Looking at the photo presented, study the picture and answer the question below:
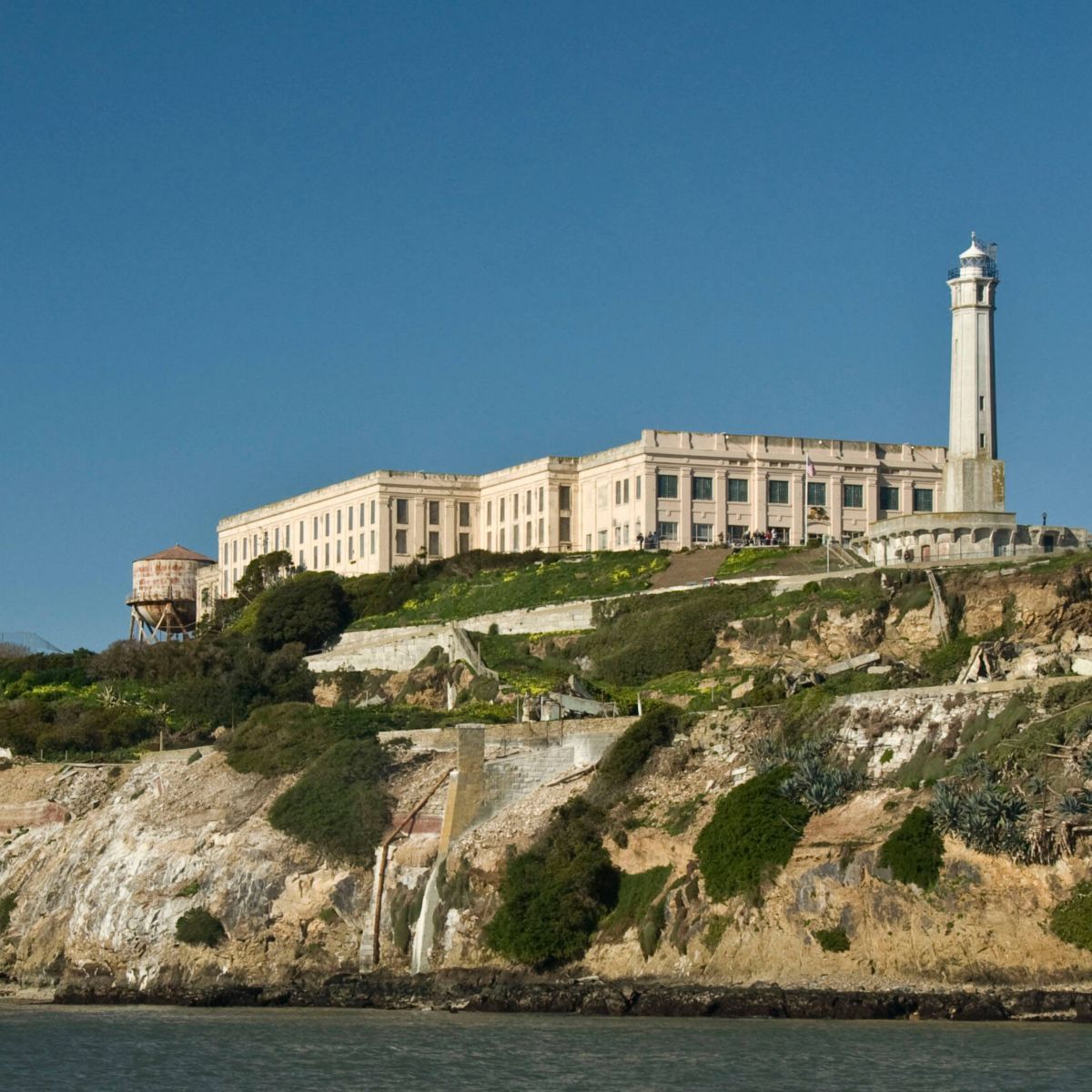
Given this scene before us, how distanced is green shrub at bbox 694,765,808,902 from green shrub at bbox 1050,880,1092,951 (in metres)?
8.13

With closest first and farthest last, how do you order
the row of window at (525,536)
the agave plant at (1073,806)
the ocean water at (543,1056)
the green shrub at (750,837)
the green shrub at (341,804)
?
the ocean water at (543,1056)
the agave plant at (1073,806)
the green shrub at (750,837)
the green shrub at (341,804)
the row of window at (525,536)

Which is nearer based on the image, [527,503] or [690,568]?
[690,568]

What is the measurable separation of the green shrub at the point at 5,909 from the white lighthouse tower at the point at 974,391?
3717 cm

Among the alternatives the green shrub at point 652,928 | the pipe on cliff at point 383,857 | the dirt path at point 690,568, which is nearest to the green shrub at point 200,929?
the pipe on cliff at point 383,857

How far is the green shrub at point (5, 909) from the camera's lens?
81125 mm

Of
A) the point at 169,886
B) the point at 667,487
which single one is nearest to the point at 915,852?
the point at 169,886

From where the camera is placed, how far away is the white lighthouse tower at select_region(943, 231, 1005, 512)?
94.1 m

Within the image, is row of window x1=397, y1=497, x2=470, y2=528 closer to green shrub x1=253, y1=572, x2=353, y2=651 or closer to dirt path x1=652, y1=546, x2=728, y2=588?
green shrub x1=253, y1=572, x2=353, y2=651

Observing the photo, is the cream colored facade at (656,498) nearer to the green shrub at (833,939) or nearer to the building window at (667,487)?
the building window at (667,487)

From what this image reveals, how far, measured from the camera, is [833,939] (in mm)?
62250

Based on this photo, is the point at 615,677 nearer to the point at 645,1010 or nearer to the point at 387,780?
the point at 387,780

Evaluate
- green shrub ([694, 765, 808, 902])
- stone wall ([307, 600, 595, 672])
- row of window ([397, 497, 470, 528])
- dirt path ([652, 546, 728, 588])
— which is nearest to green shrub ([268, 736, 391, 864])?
green shrub ([694, 765, 808, 902])

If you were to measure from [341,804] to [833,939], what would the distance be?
19.3 metres

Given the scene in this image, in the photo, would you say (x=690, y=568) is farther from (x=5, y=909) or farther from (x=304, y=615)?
(x=5, y=909)
